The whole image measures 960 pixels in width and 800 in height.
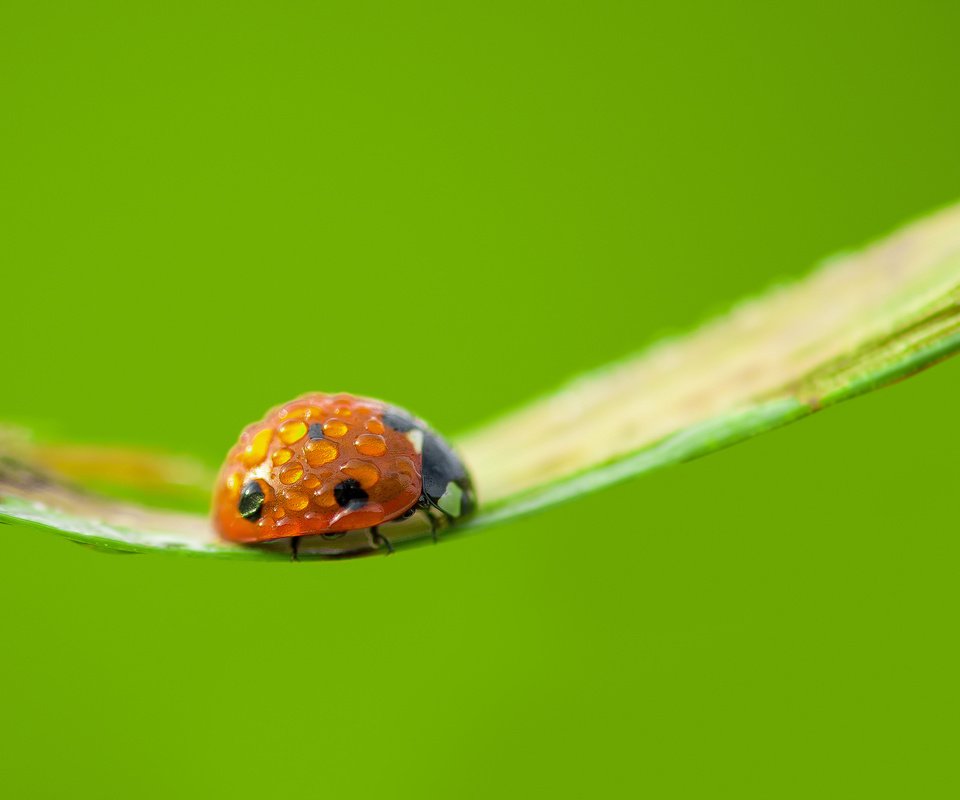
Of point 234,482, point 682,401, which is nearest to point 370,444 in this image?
point 234,482

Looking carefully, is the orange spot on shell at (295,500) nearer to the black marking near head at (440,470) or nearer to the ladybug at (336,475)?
the ladybug at (336,475)

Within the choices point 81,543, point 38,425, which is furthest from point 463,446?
point 81,543

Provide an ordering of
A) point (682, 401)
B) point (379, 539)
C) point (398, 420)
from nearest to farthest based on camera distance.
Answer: point (682, 401), point (379, 539), point (398, 420)

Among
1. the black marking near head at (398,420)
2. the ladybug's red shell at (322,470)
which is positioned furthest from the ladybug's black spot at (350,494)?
the black marking near head at (398,420)

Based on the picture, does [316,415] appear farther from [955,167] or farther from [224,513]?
[955,167]

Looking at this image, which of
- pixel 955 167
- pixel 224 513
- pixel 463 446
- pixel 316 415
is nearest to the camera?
pixel 224 513

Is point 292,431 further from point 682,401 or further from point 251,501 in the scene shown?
point 682,401
